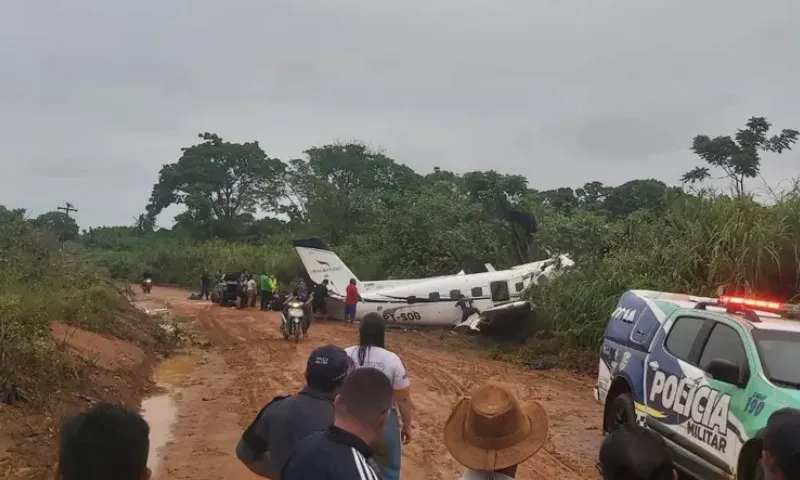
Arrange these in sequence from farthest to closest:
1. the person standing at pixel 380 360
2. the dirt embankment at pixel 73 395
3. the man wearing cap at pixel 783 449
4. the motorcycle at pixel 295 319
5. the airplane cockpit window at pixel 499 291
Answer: the airplane cockpit window at pixel 499 291
the motorcycle at pixel 295 319
the dirt embankment at pixel 73 395
the person standing at pixel 380 360
the man wearing cap at pixel 783 449

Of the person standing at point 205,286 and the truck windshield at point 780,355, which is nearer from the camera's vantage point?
the truck windshield at point 780,355

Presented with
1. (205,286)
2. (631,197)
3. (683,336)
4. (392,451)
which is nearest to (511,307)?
(683,336)

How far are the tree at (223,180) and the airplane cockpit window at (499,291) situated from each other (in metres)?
46.3

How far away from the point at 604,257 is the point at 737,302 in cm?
1055

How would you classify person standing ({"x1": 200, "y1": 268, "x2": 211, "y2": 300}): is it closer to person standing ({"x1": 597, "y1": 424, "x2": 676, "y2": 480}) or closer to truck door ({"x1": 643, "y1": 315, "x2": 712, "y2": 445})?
truck door ({"x1": 643, "y1": 315, "x2": 712, "y2": 445})

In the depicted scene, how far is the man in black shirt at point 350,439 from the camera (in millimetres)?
2615

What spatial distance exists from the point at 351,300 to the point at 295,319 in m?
5.01

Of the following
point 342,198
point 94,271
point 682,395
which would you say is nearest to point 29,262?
point 94,271

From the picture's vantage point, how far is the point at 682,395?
7.20 metres

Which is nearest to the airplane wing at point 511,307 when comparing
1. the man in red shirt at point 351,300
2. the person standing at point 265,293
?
the man in red shirt at point 351,300

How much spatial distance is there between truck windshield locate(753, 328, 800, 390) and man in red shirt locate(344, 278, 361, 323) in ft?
58.8

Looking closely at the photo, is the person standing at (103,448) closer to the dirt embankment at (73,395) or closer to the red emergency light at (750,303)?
the dirt embankment at (73,395)

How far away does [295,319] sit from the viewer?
63.7 feet

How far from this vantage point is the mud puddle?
30.4 ft
